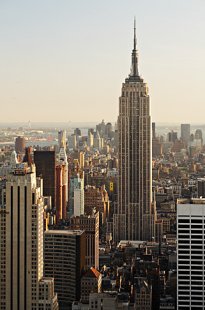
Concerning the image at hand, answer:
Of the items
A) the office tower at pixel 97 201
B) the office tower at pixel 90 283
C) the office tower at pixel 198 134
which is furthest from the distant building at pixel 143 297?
the office tower at pixel 97 201

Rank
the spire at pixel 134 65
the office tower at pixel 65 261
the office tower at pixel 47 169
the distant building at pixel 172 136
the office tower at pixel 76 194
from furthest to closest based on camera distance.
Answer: the office tower at pixel 76 194
the spire at pixel 134 65
the distant building at pixel 172 136
the office tower at pixel 47 169
the office tower at pixel 65 261

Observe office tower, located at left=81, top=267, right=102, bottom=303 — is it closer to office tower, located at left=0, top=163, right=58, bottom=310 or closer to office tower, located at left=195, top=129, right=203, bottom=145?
office tower, located at left=0, top=163, right=58, bottom=310

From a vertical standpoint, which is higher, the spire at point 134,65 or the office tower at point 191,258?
the spire at point 134,65

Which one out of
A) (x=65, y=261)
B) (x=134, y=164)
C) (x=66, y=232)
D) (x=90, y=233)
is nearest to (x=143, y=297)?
(x=65, y=261)

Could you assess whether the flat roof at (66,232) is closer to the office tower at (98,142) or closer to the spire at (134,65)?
the office tower at (98,142)

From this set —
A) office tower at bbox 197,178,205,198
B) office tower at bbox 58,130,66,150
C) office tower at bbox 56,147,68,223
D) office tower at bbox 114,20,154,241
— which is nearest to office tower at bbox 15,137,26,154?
office tower at bbox 58,130,66,150

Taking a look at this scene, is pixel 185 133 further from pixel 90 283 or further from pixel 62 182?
pixel 62 182

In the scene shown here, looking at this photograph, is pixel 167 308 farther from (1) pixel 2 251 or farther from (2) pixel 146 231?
(2) pixel 146 231
